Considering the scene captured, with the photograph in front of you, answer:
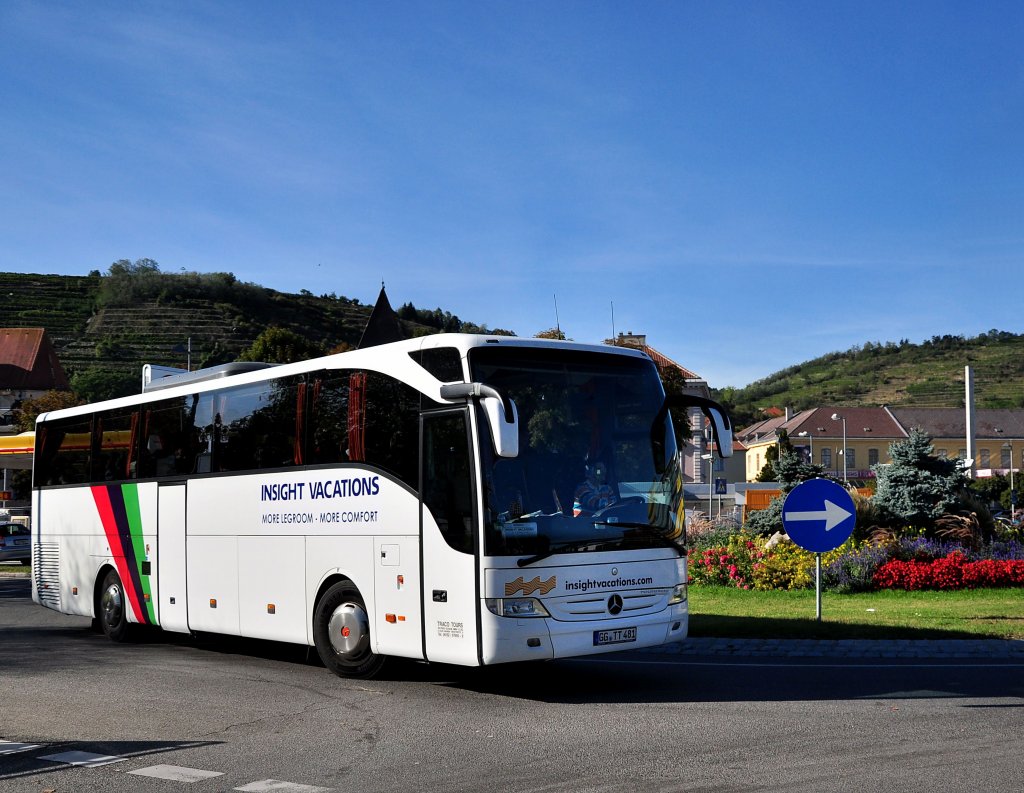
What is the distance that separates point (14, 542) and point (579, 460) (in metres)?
31.3

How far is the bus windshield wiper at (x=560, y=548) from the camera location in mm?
9828

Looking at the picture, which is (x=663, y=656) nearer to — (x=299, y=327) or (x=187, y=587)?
(x=187, y=587)

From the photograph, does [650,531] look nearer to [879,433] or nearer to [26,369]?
[26,369]

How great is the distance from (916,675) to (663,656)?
306cm

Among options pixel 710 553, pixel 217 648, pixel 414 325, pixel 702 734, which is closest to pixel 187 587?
pixel 217 648

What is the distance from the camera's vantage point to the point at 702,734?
8.33m

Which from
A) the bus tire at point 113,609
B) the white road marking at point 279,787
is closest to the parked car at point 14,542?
the bus tire at point 113,609

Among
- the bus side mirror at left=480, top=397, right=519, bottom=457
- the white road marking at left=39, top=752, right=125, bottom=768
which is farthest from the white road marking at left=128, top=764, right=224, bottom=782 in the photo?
→ the bus side mirror at left=480, top=397, right=519, bottom=457

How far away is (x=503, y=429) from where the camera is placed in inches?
354

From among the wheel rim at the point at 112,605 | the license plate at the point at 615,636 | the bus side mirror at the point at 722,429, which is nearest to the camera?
the license plate at the point at 615,636

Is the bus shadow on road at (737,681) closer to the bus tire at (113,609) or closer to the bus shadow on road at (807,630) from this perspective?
the bus shadow on road at (807,630)

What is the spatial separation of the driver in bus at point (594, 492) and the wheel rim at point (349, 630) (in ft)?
8.40

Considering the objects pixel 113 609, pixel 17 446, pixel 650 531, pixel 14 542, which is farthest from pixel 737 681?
pixel 14 542

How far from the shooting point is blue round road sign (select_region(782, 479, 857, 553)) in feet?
46.8
